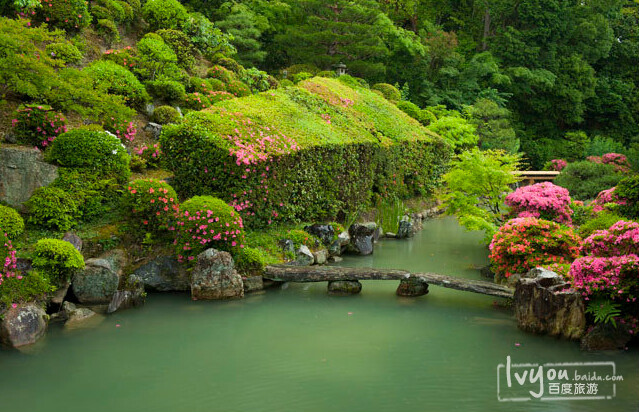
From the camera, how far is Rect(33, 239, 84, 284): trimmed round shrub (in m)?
7.72

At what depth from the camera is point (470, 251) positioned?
41.2 feet

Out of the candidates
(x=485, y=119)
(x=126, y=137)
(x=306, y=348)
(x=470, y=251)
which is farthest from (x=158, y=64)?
(x=485, y=119)

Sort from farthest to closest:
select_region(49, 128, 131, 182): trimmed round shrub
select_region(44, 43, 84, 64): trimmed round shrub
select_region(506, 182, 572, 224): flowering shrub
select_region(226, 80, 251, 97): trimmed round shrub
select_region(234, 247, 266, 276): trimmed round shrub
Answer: select_region(226, 80, 251, 97): trimmed round shrub, select_region(44, 43, 84, 64): trimmed round shrub, select_region(506, 182, 572, 224): flowering shrub, select_region(49, 128, 131, 182): trimmed round shrub, select_region(234, 247, 266, 276): trimmed round shrub

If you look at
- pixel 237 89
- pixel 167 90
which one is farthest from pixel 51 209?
pixel 237 89

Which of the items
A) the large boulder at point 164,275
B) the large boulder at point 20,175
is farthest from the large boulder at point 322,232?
the large boulder at point 20,175

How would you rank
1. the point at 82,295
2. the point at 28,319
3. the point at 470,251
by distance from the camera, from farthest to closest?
the point at 470,251, the point at 82,295, the point at 28,319

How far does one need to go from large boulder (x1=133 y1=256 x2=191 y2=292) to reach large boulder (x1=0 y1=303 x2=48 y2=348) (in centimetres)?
190

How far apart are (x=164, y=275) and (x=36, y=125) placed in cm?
360

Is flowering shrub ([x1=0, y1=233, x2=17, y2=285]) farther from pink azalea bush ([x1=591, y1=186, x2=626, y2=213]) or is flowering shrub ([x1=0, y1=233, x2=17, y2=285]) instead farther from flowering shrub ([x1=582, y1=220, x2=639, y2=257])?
pink azalea bush ([x1=591, y1=186, x2=626, y2=213])

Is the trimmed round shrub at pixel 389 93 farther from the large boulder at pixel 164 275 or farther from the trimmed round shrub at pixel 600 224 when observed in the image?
the large boulder at pixel 164 275

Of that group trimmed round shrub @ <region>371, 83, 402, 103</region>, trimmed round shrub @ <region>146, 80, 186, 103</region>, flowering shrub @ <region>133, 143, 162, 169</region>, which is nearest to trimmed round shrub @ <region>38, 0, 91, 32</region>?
trimmed round shrub @ <region>146, 80, 186, 103</region>

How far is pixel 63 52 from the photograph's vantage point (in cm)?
1288

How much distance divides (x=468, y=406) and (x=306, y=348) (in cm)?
215

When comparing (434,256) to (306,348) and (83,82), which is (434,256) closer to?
(306,348)
